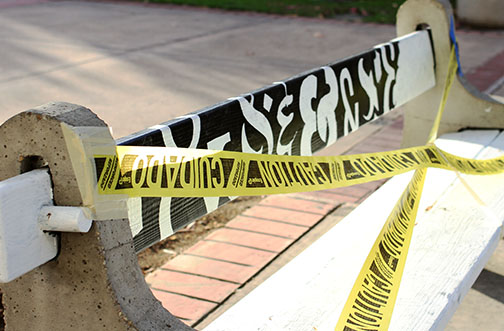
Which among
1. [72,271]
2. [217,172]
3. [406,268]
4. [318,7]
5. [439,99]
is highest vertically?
[217,172]

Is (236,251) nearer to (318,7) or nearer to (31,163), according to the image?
(31,163)

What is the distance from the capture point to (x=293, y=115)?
2094mm

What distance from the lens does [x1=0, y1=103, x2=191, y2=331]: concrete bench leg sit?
1.17 meters

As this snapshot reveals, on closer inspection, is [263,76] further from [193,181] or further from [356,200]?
[193,181]

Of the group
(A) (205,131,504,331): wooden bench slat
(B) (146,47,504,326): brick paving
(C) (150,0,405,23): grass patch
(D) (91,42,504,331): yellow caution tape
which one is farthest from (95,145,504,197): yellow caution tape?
(C) (150,0,405,23): grass patch

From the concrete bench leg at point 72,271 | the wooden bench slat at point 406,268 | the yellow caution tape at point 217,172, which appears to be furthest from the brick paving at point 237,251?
the concrete bench leg at point 72,271

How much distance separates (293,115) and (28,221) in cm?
109

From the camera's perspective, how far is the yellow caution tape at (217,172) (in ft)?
4.20

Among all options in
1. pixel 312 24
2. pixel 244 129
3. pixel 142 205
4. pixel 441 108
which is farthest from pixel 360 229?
pixel 312 24

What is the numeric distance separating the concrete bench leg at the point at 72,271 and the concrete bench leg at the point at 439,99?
2.29 metres

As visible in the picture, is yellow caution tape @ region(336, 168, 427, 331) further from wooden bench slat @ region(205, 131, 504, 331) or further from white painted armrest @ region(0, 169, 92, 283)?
white painted armrest @ region(0, 169, 92, 283)

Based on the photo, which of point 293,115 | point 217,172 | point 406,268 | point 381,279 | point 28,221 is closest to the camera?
point 28,221

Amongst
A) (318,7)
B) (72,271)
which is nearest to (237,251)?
(72,271)

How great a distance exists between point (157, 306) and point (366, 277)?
69 centimetres
